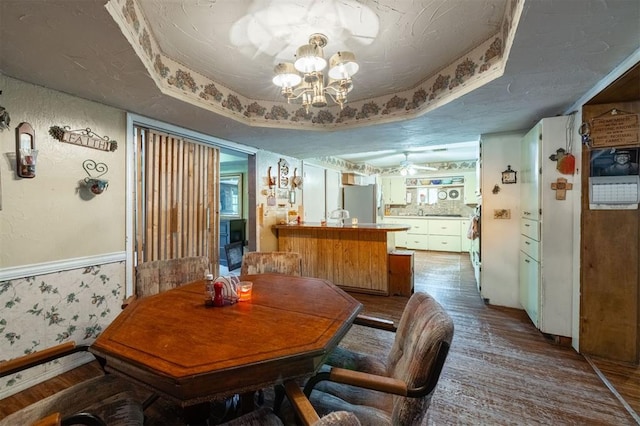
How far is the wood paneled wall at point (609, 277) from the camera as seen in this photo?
81.7 inches

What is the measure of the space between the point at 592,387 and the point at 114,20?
3.56 meters

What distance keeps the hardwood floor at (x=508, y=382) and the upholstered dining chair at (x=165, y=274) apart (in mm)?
723

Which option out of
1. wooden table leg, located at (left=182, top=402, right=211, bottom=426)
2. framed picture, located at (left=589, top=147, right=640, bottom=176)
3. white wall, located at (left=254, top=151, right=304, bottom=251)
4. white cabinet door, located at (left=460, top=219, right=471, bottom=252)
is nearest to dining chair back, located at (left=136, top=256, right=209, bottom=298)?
wooden table leg, located at (left=182, top=402, right=211, bottom=426)

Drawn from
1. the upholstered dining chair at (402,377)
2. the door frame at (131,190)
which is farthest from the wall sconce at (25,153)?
the upholstered dining chair at (402,377)

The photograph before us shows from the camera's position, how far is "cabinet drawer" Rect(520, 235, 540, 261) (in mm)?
2572

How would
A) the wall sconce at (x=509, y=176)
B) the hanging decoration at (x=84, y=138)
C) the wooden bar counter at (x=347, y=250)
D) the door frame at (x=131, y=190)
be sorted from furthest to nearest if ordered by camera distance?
1. the wooden bar counter at (x=347, y=250)
2. the wall sconce at (x=509, y=176)
3. the door frame at (x=131, y=190)
4. the hanging decoration at (x=84, y=138)

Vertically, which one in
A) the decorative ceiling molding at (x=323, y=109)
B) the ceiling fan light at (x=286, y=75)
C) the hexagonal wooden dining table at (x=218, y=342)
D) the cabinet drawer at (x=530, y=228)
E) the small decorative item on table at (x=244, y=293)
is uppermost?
the decorative ceiling molding at (x=323, y=109)

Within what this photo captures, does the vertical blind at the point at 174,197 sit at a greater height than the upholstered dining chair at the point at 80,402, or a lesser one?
greater

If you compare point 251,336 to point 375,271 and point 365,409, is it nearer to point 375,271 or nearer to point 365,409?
point 365,409

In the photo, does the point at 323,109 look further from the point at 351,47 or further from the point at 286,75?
the point at 286,75

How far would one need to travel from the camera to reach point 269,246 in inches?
167

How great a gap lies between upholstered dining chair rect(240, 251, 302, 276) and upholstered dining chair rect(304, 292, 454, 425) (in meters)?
1.08

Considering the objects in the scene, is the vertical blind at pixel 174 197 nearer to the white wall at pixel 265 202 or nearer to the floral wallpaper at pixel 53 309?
the floral wallpaper at pixel 53 309

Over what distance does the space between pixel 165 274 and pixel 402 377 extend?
1.81 metres
